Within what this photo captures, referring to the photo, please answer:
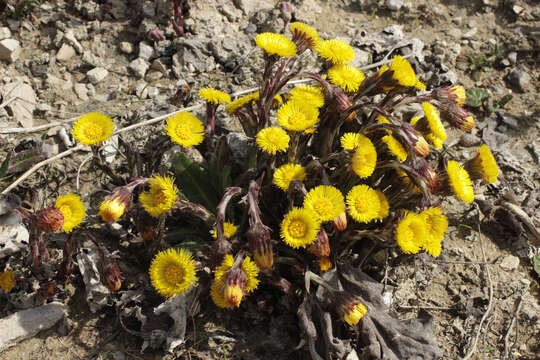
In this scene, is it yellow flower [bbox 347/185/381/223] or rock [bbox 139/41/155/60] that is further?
rock [bbox 139/41/155/60]

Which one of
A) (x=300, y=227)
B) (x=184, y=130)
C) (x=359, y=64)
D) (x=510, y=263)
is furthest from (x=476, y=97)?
(x=184, y=130)

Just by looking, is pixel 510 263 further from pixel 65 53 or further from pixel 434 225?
pixel 65 53

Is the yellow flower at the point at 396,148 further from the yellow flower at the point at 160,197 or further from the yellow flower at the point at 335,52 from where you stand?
the yellow flower at the point at 160,197

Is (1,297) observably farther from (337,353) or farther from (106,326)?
(337,353)

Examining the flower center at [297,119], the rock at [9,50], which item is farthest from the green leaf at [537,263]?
the rock at [9,50]

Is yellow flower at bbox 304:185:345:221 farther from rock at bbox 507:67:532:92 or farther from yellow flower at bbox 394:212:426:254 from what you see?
rock at bbox 507:67:532:92

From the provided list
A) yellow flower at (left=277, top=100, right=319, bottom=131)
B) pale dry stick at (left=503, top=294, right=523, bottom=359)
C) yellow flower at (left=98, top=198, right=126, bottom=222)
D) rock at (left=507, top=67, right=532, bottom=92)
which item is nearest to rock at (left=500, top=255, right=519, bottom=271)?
pale dry stick at (left=503, top=294, right=523, bottom=359)
